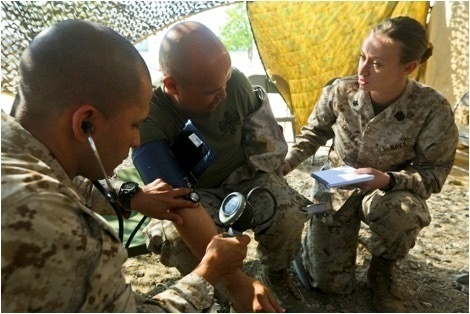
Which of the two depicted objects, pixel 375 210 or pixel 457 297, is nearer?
pixel 375 210

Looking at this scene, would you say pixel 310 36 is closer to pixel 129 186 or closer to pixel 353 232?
pixel 353 232

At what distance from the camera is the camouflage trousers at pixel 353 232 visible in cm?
195

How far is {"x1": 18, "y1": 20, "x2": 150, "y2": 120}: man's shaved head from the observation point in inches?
39.5

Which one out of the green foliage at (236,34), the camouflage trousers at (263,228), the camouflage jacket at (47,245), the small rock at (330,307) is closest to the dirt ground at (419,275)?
the small rock at (330,307)

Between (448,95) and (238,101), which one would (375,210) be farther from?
(448,95)

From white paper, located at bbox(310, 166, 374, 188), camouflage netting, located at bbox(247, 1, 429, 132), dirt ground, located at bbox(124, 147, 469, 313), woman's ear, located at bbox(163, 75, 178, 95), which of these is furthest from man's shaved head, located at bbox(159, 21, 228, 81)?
camouflage netting, located at bbox(247, 1, 429, 132)

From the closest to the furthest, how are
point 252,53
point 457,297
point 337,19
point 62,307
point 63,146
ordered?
point 62,307 → point 63,146 → point 457,297 → point 337,19 → point 252,53

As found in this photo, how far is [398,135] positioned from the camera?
2.08 m

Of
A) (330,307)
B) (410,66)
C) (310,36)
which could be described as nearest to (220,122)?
(410,66)

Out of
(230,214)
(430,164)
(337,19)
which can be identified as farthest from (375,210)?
(337,19)

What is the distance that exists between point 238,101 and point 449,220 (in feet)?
6.13

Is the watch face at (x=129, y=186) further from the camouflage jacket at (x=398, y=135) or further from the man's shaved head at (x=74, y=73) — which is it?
the camouflage jacket at (x=398, y=135)

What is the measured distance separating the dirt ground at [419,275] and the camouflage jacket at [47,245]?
1277 mm

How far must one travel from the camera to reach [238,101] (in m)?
2.09
